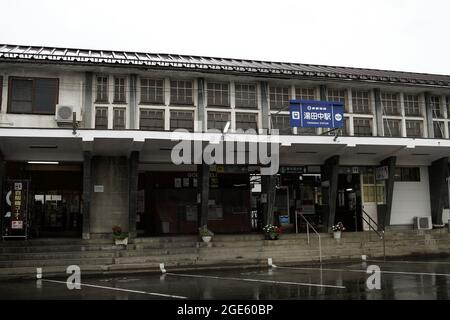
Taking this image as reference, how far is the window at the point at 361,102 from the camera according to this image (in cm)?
2189

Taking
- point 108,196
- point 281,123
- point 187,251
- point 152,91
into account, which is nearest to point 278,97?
point 281,123

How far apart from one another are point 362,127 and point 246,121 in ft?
18.5

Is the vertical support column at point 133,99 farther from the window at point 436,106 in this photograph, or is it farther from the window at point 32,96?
the window at point 436,106

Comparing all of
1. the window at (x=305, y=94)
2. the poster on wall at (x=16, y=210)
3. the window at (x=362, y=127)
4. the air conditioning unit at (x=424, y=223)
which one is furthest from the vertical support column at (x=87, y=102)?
the air conditioning unit at (x=424, y=223)

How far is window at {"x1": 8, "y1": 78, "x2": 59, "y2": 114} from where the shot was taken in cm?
1820

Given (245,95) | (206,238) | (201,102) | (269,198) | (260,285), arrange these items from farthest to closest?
(245,95) → (269,198) → (201,102) → (206,238) → (260,285)

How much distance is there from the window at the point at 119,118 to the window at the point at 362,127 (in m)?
10.4

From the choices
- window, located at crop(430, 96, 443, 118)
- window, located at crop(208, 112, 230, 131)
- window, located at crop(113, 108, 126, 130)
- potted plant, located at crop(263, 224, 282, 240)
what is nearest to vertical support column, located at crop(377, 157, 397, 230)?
window, located at crop(430, 96, 443, 118)

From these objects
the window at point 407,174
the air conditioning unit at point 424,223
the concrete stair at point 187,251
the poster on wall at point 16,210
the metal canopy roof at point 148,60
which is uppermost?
the metal canopy roof at point 148,60

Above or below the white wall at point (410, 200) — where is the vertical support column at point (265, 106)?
above

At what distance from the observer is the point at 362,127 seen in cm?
2181

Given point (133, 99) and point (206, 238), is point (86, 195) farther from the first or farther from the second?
point (206, 238)
